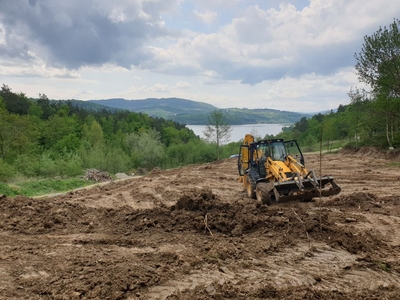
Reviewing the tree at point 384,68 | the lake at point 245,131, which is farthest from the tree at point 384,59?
the lake at point 245,131

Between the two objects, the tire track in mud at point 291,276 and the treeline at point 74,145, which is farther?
the treeline at point 74,145

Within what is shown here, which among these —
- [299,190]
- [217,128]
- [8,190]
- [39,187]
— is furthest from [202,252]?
[217,128]

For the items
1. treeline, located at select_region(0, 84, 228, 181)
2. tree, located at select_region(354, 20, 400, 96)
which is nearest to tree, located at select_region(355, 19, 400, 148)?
tree, located at select_region(354, 20, 400, 96)

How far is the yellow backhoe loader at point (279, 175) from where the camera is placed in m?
9.62

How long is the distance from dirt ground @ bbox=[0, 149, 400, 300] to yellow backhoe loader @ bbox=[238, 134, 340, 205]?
52 centimetres

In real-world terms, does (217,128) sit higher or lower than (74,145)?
higher

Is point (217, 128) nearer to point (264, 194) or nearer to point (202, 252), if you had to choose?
point (264, 194)

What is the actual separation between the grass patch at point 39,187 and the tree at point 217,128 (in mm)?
25751

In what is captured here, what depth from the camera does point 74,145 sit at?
54250 mm

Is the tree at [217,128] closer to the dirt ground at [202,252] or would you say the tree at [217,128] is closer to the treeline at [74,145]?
the treeline at [74,145]

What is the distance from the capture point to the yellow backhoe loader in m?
9.62

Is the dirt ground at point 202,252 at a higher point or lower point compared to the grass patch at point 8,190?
higher

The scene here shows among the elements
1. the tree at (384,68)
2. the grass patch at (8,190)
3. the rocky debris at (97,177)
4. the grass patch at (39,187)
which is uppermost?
the tree at (384,68)

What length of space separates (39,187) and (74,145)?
125 feet
